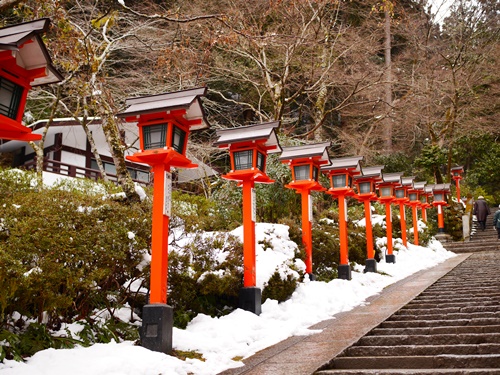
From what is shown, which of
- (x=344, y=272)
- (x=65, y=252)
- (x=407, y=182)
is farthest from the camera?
(x=407, y=182)

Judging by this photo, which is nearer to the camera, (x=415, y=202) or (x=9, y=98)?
(x=9, y=98)

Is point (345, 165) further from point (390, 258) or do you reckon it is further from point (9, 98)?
point (9, 98)

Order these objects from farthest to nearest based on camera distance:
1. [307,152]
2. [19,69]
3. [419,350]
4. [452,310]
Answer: [307,152] < [452,310] < [419,350] < [19,69]

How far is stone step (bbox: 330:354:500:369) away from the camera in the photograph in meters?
4.77

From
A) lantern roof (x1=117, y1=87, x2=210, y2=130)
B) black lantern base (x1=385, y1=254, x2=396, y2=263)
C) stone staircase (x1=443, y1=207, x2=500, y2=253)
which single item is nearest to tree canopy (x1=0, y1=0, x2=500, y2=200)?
stone staircase (x1=443, y1=207, x2=500, y2=253)

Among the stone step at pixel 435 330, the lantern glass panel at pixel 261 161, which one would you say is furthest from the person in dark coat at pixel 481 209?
the stone step at pixel 435 330

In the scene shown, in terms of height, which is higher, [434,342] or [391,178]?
[391,178]

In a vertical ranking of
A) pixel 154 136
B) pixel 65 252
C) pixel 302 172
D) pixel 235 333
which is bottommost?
pixel 235 333

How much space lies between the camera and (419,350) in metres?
5.46

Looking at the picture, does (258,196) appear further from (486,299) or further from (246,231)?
(486,299)

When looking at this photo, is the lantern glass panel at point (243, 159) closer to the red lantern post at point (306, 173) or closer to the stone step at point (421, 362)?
the red lantern post at point (306, 173)

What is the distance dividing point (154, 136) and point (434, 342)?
429cm

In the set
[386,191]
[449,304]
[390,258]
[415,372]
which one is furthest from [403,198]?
[415,372]

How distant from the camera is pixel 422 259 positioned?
1873 cm
